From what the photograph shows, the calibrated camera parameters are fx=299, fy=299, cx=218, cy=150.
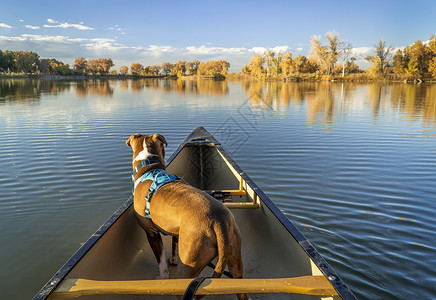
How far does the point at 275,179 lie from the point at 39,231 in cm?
551

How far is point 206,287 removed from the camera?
Result: 227 cm

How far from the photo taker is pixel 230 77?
165 meters

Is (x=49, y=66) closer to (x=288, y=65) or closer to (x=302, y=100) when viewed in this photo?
(x=288, y=65)

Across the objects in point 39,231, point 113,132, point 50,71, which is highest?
point 50,71

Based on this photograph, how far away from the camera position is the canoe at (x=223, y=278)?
2299mm

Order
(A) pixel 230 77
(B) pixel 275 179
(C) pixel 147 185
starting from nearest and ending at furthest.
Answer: (C) pixel 147 185 → (B) pixel 275 179 → (A) pixel 230 77

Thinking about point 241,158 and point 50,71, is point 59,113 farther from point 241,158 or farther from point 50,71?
point 50,71

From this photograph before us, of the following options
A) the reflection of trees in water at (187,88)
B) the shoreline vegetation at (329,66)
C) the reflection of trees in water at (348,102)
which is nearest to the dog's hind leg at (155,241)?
the reflection of trees in water at (348,102)

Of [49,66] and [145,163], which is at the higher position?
[49,66]

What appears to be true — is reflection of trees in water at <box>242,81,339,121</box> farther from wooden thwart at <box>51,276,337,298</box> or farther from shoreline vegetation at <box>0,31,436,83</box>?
shoreline vegetation at <box>0,31,436,83</box>

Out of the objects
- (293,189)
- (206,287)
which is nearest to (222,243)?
(206,287)

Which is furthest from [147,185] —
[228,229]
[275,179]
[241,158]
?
[241,158]

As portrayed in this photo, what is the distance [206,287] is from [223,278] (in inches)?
22.4

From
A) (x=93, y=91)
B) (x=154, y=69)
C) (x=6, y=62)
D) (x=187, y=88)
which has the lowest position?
(x=93, y=91)
